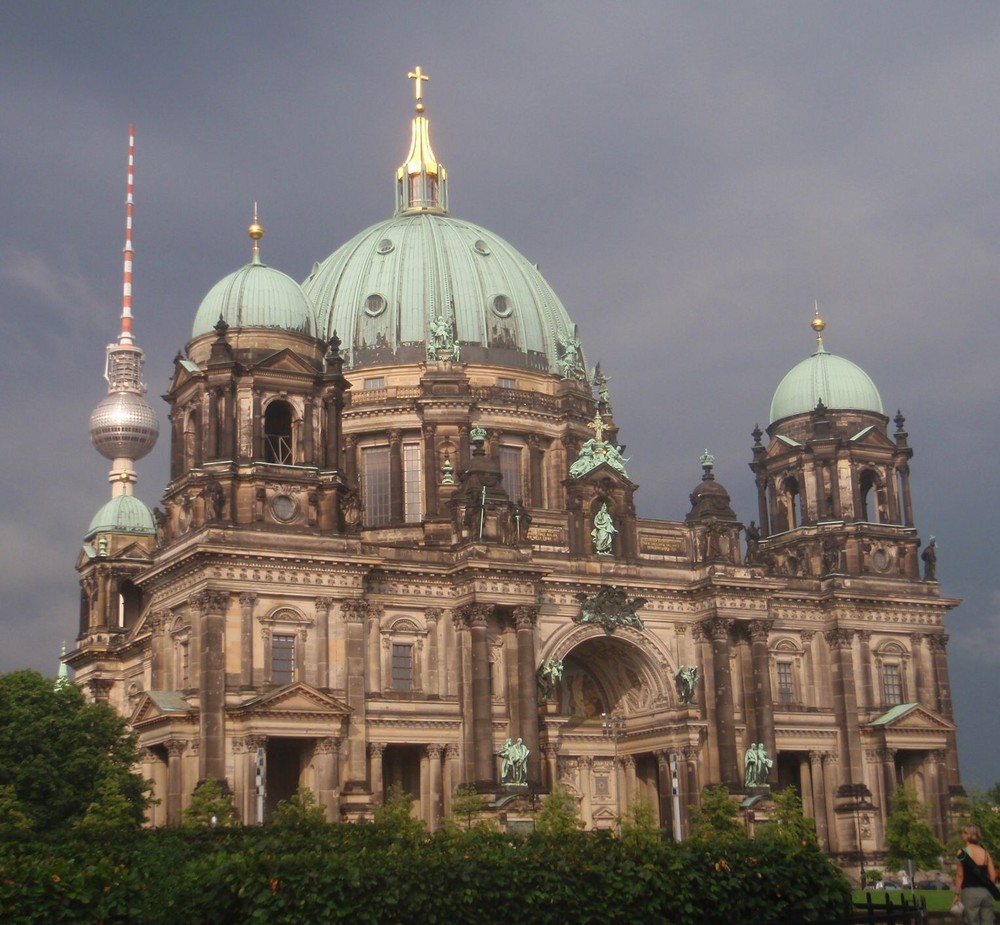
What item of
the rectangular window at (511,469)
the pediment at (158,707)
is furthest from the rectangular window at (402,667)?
the rectangular window at (511,469)

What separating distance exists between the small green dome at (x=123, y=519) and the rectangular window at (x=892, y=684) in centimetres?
4553

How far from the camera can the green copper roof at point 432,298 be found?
3526 inches

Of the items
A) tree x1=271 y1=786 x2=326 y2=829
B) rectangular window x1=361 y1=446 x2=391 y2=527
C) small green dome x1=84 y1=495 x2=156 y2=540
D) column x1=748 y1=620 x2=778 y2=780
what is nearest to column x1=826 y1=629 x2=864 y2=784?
column x1=748 y1=620 x2=778 y2=780

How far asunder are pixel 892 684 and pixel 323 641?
34.5 m

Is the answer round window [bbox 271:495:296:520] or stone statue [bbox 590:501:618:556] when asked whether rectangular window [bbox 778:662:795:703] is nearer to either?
stone statue [bbox 590:501:618:556]

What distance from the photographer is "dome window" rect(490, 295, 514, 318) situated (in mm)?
90938

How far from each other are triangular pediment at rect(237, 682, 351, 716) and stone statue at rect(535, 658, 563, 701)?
475 inches

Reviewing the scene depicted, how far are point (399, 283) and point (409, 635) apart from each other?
2546 cm

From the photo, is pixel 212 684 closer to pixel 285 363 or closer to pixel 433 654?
pixel 433 654

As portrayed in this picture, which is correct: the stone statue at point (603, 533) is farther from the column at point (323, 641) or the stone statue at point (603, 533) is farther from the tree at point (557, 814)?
the column at point (323, 641)

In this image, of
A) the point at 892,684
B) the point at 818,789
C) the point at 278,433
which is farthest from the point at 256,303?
the point at 892,684

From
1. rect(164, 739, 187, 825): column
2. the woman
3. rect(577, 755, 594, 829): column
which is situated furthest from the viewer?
rect(577, 755, 594, 829): column

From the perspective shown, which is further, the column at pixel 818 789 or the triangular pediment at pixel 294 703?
the column at pixel 818 789

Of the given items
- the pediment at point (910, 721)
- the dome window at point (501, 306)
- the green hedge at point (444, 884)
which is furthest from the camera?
the dome window at point (501, 306)
